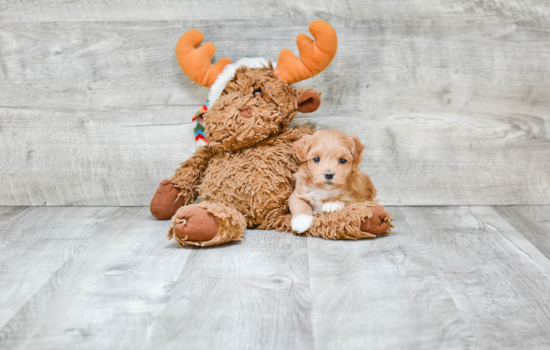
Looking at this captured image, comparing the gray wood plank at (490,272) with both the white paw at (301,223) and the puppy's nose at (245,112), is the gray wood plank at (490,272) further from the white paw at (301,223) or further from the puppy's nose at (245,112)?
the puppy's nose at (245,112)

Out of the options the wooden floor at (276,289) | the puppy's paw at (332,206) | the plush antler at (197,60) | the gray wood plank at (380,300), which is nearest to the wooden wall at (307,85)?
the plush antler at (197,60)

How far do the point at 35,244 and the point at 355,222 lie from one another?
81cm

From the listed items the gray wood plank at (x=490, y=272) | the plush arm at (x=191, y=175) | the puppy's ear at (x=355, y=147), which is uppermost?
the puppy's ear at (x=355, y=147)

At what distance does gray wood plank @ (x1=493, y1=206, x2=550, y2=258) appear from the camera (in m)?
1.23

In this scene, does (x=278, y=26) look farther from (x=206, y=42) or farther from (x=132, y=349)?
(x=132, y=349)

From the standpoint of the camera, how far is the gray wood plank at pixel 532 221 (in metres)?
1.23

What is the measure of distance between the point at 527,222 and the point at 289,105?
0.79 meters

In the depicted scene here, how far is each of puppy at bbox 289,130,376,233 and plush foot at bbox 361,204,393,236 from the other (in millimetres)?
83

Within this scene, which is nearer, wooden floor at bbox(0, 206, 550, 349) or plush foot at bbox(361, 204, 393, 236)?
wooden floor at bbox(0, 206, 550, 349)

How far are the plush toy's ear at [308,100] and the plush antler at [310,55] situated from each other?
42mm

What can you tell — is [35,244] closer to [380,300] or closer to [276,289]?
[276,289]

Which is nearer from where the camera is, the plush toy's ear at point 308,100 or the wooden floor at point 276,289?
the wooden floor at point 276,289

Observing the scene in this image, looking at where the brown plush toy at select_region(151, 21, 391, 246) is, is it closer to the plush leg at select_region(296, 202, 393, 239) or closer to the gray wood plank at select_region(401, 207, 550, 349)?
the plush leg at select_region(296, 202, 393, 239)

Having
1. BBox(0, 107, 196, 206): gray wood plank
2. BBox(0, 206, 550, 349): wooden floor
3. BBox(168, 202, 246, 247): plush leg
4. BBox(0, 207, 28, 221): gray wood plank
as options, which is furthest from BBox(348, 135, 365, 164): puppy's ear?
BBox(0, 207, 28, 221): gray wood plank
